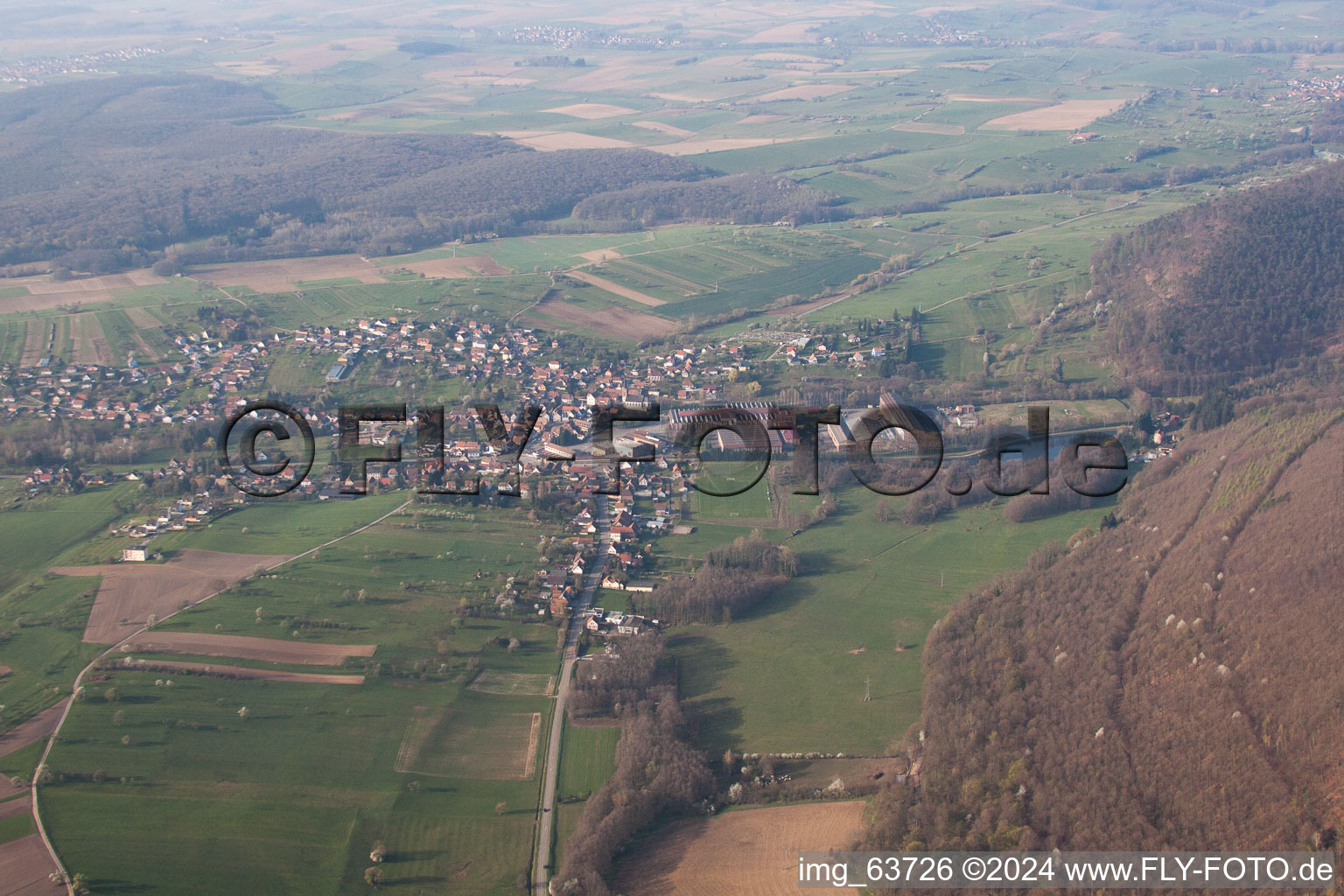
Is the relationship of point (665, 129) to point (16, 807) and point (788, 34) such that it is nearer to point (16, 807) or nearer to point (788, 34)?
point (788, 34)

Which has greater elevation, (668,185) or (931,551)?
(668,185)

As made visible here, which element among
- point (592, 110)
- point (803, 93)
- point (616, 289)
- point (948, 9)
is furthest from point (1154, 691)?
point (948, 9)

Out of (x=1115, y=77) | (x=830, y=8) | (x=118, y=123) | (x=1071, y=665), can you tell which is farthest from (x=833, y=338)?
(x=830, y=8)

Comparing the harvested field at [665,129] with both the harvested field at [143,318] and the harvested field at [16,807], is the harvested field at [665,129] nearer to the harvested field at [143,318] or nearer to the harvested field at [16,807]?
the harvested field at [143,318]

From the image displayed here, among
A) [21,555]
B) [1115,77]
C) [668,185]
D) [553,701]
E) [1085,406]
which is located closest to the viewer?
[553,701]

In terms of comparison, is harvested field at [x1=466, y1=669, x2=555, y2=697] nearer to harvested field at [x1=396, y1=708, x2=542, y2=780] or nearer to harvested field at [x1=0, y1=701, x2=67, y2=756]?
harvested field at [x1=396, y1=708, x2=542, y2=780]

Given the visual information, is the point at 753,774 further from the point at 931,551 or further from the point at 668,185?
the point at 668,185

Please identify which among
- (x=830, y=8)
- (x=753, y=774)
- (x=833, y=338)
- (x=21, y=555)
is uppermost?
(x=830, y=8)

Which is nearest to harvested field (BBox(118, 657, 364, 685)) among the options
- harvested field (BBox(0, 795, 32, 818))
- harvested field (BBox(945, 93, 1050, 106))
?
harvested field (BBox(0, 795, 32, 818))
